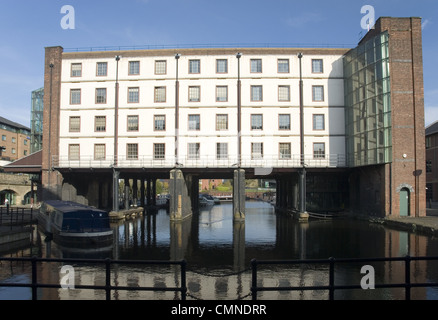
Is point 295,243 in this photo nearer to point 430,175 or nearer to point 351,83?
point 351,83

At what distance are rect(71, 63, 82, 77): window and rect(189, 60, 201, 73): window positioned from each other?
1319 centimetres

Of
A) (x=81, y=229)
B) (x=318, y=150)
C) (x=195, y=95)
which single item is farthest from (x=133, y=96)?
(x=318, y=150)

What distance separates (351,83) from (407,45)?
6.07 m

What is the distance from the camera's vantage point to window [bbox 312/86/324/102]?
121 feet

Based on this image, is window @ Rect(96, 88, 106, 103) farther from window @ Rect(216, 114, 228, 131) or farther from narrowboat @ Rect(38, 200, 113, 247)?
narrowboat @ Rect(38, 200, 113, 247)

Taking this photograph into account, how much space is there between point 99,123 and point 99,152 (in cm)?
339

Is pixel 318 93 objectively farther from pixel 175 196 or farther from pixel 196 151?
pixel 175 196

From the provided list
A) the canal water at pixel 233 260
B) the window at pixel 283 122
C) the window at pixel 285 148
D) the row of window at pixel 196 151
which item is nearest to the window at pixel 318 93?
the window at pixel 283 122

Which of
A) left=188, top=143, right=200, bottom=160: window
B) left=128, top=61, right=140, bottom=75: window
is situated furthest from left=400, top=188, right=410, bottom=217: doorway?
left=128, top=61, right=140, bottom=75: window

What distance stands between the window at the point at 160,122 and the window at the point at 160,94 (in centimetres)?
186

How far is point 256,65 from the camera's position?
37125 millimetres

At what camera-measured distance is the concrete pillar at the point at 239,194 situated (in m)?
33.8

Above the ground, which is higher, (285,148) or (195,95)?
(195,95)
